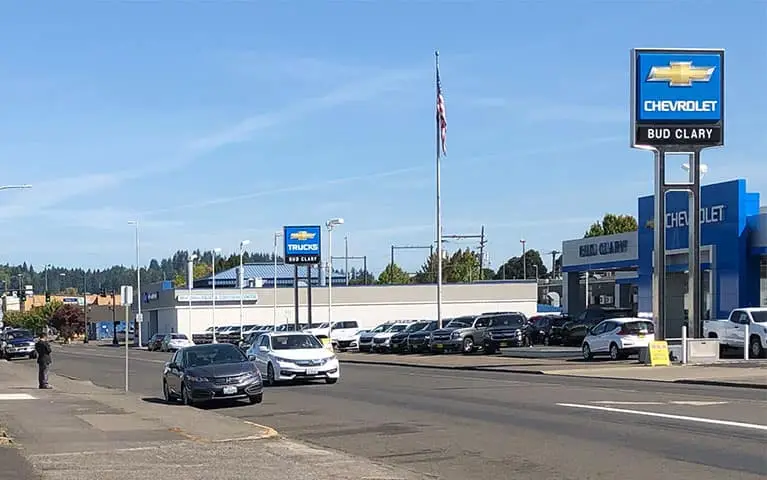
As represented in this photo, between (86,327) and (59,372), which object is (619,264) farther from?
(86,327)

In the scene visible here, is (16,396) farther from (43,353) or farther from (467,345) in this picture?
(467,345)

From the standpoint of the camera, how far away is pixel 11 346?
5766cm

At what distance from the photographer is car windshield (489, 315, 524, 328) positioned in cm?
4912

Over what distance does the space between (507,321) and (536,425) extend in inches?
1268

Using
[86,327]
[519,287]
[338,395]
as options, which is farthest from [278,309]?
[338,395]

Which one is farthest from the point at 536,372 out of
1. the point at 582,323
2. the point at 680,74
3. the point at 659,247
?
the point at 582,323

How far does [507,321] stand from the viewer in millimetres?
49469

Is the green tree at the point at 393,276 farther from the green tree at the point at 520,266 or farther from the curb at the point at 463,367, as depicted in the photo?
the curb at the point at 463,367

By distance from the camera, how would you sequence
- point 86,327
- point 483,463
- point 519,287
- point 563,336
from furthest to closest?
point 86,327, point 519,287, point 563,336, point 483,463

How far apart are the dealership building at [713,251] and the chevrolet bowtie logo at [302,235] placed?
1925 centimetres

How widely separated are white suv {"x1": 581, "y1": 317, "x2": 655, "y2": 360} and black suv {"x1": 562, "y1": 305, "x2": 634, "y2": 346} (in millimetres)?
13272

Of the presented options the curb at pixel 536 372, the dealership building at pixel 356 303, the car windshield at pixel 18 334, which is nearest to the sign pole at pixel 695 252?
the curb at pixel 536 372

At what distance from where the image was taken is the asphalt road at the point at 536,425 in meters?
12.9

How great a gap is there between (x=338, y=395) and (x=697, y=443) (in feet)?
42.2
